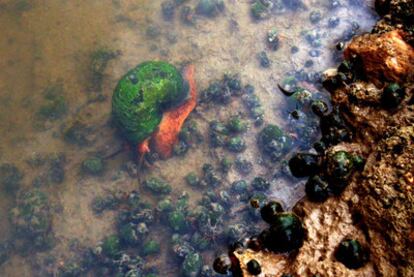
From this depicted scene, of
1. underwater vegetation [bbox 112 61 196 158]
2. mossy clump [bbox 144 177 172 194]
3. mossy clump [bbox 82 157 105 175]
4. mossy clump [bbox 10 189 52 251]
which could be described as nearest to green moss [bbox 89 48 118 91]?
underwater vegetation [bbox 112 61 196 158]

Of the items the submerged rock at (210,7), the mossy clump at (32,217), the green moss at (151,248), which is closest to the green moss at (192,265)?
the green moss at (151,248)

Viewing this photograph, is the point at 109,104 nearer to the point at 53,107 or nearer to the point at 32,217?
the point at 53,107

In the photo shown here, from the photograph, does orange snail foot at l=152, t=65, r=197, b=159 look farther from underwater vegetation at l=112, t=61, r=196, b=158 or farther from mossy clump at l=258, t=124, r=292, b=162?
mossy clump at l=258, t=124, r=292, b=162

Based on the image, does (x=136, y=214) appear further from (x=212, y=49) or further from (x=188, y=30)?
Answer: (x=188, y=30)

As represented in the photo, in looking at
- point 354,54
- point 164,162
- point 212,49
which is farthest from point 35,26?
point 354,54

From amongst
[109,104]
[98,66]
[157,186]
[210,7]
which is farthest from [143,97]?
[210,7]

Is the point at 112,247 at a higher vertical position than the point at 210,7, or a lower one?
lower
